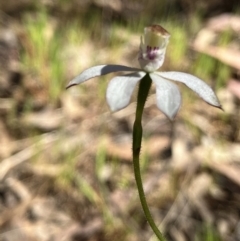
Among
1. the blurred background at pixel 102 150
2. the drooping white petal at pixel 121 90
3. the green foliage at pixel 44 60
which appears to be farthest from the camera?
the green foliage at pixel 44 60

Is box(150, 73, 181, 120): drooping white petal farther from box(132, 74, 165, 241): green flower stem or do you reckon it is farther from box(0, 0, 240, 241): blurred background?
box(0, 0, 240, 241): blurred background

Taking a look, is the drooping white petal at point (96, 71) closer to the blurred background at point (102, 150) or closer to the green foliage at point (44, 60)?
the blurred background at point (102, 150)

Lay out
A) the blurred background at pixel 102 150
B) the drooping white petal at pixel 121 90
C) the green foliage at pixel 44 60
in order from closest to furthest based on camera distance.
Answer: the drooping white petal at pixel 121 90 < the blurred background at pixel 102 150 < the green foliage at pixel 44 60

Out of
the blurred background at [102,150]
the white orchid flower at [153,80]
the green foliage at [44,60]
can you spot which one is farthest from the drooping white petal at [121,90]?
the green foliage at [44,60]

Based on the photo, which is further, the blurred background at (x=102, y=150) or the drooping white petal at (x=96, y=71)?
the blurred background at (x=102, y=150)

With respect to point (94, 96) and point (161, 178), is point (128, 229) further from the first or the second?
point (94, 96)

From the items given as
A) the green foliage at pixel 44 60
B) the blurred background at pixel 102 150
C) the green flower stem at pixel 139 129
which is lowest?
the blurred background at pixel 102 150

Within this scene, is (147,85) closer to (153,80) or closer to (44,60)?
(153,80)
